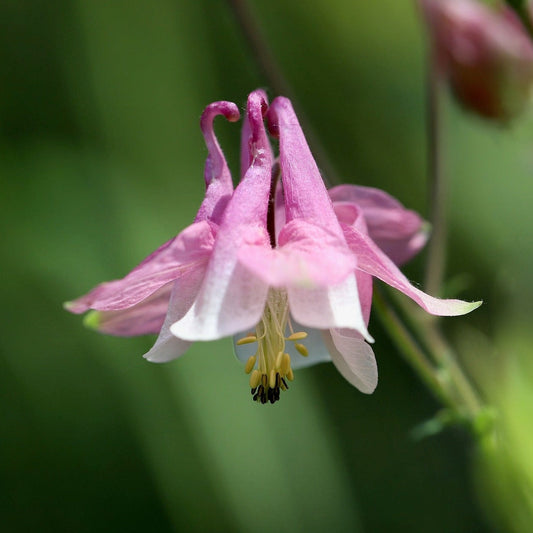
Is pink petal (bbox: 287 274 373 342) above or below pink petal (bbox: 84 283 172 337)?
below

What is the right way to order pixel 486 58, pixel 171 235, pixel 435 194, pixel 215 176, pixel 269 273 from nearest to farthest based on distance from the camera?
1. pixel 269 273
2. pixel 215 176
3. pixel 435 194
4. pixel 486 58
5. pixel 171 235

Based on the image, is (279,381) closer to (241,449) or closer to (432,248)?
(432,248)

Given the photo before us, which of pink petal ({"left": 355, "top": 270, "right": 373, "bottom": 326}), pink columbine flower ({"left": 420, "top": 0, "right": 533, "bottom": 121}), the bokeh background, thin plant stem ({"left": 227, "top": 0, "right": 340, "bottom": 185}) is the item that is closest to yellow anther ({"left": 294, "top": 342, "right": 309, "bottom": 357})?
pink petal ({"left": 355, "top": 270, "right": 373, "bottom": 326})

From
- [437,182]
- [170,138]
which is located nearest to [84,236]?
[170,138]

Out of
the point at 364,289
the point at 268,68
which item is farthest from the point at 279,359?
the point at 268,68

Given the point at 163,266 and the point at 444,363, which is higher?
the point at 163,266

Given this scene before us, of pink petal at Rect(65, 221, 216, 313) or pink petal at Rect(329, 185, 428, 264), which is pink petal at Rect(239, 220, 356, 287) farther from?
pink petal at Rect(329, 185, 428, 264)

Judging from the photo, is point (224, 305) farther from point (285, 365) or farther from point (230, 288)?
point (285, 365)
